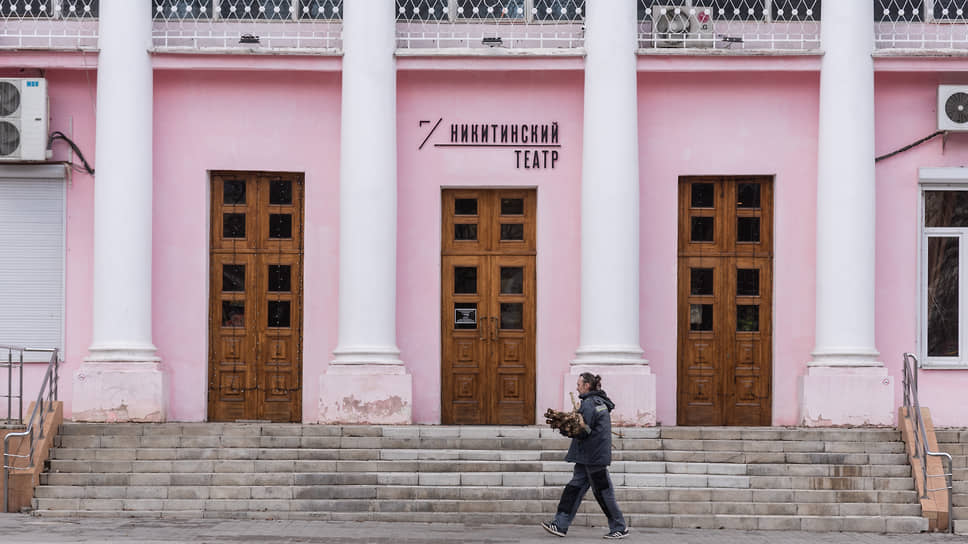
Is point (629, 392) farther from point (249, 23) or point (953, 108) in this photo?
point (249, 23)

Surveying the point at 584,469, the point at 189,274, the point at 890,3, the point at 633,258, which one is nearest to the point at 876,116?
the point at 890,3

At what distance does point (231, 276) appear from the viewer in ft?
60.9

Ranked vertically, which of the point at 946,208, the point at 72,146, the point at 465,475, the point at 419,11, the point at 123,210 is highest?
the point at 419,11

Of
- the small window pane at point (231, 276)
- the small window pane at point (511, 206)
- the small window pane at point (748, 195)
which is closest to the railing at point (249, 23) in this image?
the small window pane at point (231, 276)

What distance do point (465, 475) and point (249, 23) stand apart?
7008 millimetres

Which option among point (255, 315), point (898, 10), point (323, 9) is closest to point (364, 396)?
point (255, 315)

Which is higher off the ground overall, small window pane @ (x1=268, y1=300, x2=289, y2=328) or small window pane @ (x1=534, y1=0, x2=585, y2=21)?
small window pane @ (x1=534, y1=0, x2=585, y2=21)

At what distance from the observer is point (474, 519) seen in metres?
14.8

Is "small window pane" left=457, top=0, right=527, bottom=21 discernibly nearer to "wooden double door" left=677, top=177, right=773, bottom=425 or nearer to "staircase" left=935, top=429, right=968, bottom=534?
"wooden double door" left=677, top=177, right=773, bottom=425

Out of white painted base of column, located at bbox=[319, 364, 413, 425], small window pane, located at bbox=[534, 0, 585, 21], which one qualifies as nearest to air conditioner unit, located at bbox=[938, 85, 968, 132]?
small window pane, located at bbox=[534, 0, 585, 21]

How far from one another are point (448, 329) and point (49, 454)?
538cm

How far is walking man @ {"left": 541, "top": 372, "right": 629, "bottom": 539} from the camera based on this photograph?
44.3 feet

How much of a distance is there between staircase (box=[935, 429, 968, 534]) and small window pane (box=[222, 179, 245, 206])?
9.34m

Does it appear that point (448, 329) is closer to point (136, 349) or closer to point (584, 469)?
point (136, 349)
